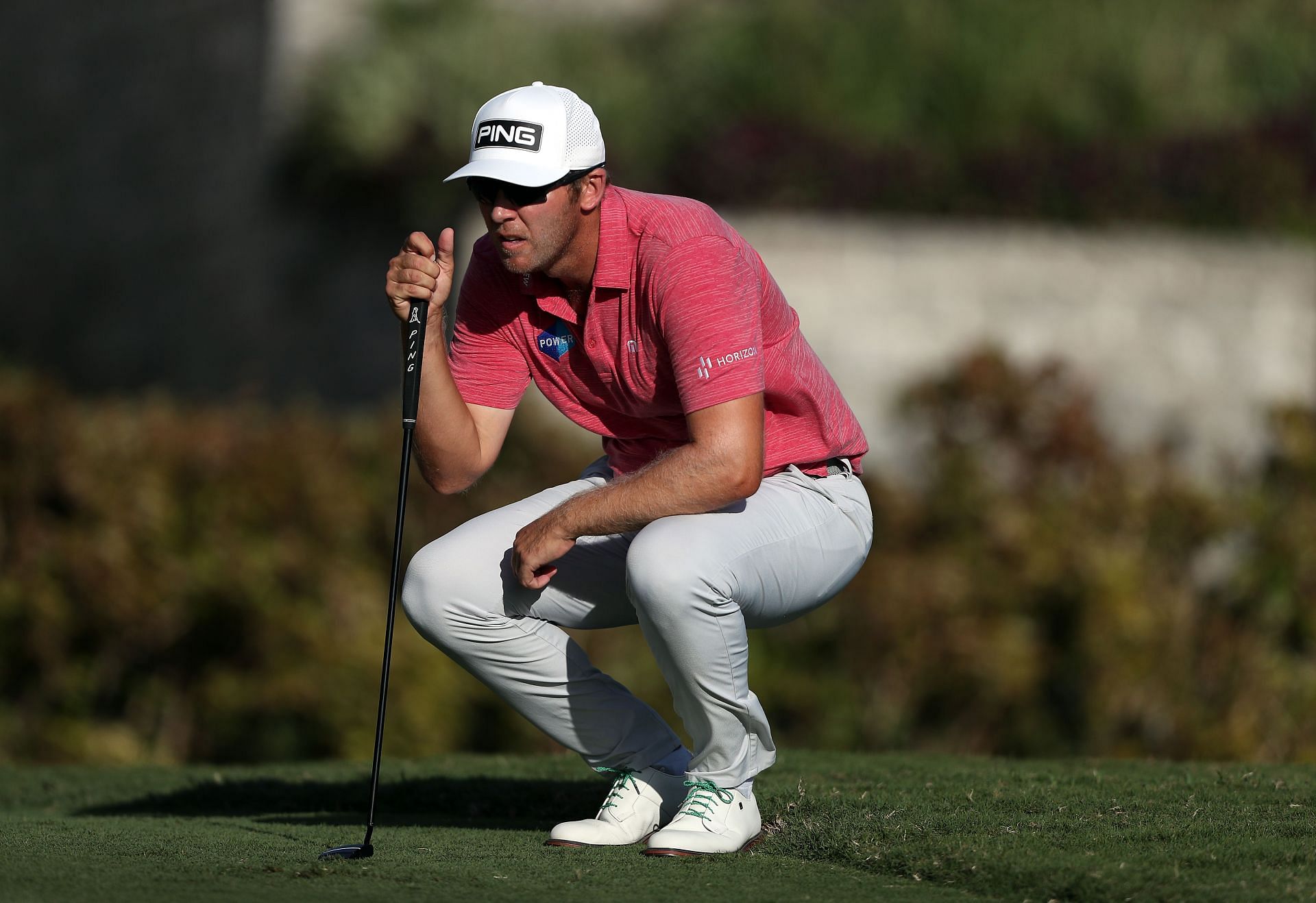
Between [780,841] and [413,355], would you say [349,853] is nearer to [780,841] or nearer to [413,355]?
[780,841]

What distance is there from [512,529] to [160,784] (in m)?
2.46

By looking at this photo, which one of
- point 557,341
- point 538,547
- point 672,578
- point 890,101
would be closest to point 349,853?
point 538,547

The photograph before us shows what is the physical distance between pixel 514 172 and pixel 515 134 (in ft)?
0.33

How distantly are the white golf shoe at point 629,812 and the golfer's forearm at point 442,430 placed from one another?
0.90m

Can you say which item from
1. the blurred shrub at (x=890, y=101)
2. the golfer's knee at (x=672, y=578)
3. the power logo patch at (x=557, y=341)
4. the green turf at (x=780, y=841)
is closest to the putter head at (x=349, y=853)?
the green turf at (x=780, y=841)

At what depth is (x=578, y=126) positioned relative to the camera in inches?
162

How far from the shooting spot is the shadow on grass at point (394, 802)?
5098 millimetres

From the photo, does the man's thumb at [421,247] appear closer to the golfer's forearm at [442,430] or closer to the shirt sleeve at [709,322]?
the golfer's forearm at [442,430]

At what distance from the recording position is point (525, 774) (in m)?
5.86

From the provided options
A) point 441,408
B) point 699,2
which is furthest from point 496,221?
point 699,2

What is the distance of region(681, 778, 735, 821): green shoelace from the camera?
4094 millimetres

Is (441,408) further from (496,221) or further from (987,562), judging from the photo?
(987,562)

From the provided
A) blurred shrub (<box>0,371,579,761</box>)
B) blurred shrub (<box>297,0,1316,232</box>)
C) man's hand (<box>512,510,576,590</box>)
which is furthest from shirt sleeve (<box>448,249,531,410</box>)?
blurred shrub (<box>297,0,1316,232</box>)

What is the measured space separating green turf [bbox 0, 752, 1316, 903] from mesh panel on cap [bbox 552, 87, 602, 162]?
1.75m
